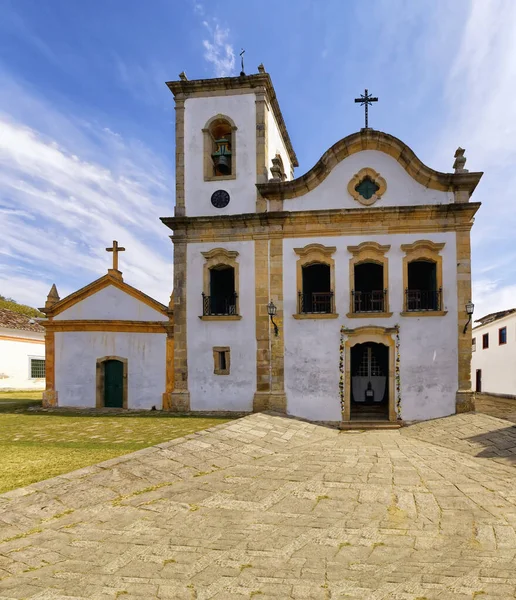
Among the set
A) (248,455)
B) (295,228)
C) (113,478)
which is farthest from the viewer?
(295,228)

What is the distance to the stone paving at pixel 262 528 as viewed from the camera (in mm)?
3678

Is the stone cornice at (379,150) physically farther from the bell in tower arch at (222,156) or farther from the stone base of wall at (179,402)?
the stone base of wall at (179,402)

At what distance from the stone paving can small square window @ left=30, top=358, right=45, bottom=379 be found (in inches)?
741

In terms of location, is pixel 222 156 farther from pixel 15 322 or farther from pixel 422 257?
pixel 15 322

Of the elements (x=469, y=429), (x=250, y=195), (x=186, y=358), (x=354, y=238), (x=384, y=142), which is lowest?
(x=469, y=429)

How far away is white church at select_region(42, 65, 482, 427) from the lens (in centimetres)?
1224

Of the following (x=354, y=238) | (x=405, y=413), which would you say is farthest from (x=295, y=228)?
(x=405, y=413)

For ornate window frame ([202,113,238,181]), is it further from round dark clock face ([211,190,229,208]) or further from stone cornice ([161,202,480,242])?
stone cornice ([161,202,480,242])

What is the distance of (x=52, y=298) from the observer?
46.8 ft

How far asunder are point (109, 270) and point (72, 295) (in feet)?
4.61

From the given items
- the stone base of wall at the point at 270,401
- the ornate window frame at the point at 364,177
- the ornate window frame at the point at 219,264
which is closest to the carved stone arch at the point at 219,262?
the ornate window frame at the point at 219,264

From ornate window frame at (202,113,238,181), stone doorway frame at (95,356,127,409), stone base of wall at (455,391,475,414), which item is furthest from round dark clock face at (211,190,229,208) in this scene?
stone base of wall at (455,391,475,414)

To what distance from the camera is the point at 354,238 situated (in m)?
12.7

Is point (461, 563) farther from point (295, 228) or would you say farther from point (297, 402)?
point (295, 228)
